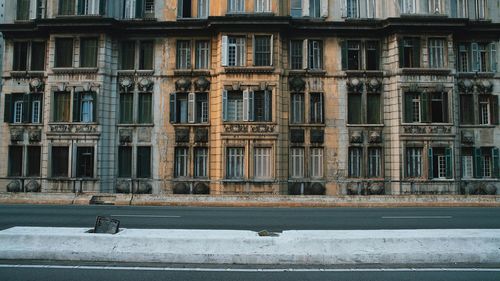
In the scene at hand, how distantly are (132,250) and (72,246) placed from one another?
3.88ft

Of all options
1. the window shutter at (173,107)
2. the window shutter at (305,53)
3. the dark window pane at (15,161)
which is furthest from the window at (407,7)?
the dark window pane at (15,161)

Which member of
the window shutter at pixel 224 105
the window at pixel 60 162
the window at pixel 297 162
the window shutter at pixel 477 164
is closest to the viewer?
the window shutter at pixel 224 105

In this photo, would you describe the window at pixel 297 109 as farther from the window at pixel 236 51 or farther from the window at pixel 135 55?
the window at pixel 135 55

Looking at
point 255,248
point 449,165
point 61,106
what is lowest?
point 255,248

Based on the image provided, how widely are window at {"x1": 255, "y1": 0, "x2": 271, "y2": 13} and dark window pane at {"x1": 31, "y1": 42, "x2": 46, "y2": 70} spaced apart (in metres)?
14.4

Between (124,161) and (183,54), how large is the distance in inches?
312

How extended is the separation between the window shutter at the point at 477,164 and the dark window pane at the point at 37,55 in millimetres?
28753

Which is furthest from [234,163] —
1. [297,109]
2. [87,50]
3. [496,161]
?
[496,161]

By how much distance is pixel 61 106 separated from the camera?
26547 millimetres

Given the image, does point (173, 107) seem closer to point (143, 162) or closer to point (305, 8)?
point (143, 162)

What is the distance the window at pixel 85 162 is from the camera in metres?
25.7

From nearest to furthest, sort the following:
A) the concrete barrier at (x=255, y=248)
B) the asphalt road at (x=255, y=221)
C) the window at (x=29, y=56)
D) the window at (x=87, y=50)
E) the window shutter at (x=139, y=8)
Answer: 1. the concrete barrier at (x=255, y=248)
2. the asphalt road at (x=255, y=221)
3. the window at (x=87, y=50)
4. the window shutter at (x=139, y=8)
5. the window at (x=29, y=56)

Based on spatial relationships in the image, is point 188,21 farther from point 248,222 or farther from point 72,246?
point 72,246

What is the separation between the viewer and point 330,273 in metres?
7.06
